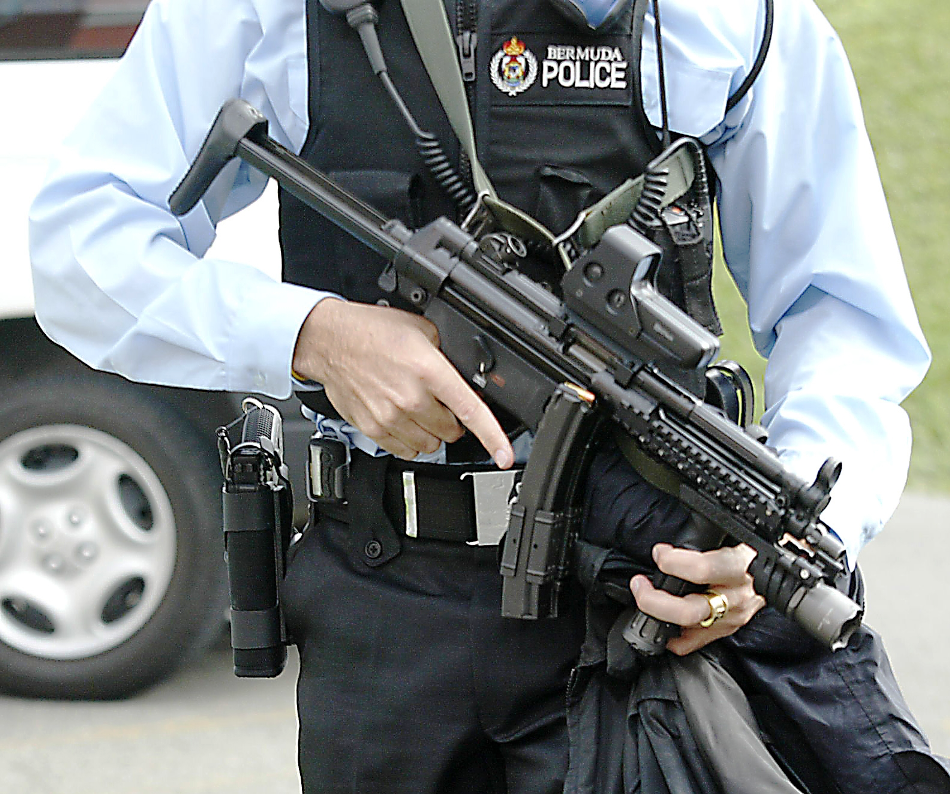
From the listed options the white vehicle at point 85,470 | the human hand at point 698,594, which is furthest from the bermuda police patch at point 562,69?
the white vehicle at point 85,470

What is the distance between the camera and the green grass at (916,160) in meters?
6.53

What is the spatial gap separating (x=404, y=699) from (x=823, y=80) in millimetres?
894

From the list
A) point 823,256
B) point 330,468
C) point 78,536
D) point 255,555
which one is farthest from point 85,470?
point 823,256

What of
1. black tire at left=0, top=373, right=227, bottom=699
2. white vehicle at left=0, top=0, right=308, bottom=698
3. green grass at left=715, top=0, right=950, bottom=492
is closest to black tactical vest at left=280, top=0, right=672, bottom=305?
white vehicle at left=0, top=0, right=308, bottom=698

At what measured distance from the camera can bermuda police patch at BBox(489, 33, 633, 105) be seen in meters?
1.58

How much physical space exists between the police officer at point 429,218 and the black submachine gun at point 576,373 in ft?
0.23

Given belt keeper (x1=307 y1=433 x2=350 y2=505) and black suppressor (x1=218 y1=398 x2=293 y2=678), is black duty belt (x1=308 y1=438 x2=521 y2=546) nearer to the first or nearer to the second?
belt keeper (x1=307 y1=433 x2=350 y2=505)

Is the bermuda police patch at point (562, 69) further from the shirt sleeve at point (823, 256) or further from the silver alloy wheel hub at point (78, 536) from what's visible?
the silver alloy wheel hub at point (78, 536)

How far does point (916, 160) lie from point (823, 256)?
7001mm

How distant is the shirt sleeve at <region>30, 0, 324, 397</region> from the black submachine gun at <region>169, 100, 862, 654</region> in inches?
3.0

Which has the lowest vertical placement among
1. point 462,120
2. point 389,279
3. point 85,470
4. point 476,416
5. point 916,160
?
point 916,160

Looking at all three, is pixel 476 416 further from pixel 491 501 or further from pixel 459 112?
pixel 459 112

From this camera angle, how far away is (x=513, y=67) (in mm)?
1592

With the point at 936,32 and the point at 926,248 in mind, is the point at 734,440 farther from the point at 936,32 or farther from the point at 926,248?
the point at 936,32
